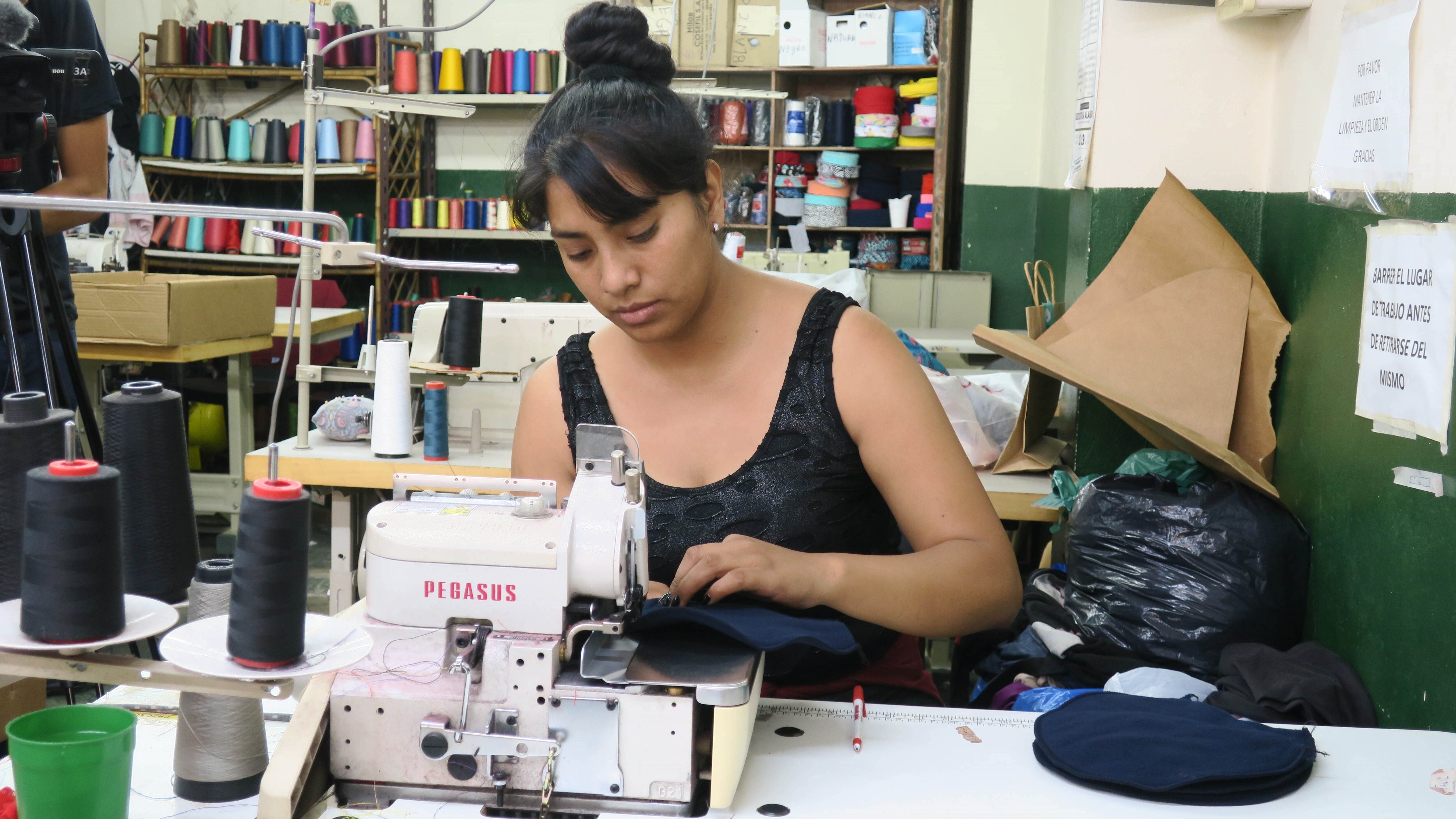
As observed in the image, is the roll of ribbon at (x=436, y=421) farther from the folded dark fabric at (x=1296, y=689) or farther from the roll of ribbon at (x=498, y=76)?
the roll of ribbon at (x=498, y=76)

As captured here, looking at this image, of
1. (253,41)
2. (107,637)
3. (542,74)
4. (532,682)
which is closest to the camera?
(107,637)

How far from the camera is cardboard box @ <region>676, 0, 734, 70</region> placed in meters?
5.53

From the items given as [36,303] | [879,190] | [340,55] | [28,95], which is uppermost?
[340,55]

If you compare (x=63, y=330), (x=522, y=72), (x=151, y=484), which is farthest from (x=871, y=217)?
(x=151, y=484)

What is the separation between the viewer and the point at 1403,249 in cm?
148

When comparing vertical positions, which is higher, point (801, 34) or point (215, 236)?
point (801, 34)

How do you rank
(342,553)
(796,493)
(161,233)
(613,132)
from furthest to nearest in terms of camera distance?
(161,233), (342,553), (796,493), (613,132)

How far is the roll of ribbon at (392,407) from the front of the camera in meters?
2.40

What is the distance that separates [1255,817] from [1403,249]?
0.86 meters

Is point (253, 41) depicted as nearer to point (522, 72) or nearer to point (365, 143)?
point (365, 143)

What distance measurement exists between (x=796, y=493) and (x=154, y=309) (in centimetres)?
273

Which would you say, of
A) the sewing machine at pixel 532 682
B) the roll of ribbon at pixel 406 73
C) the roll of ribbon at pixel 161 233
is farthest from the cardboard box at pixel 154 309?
the roll of ribbon at pixel 161 233

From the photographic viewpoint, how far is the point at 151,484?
0.98 meters

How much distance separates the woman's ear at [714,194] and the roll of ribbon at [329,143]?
18.1ft
